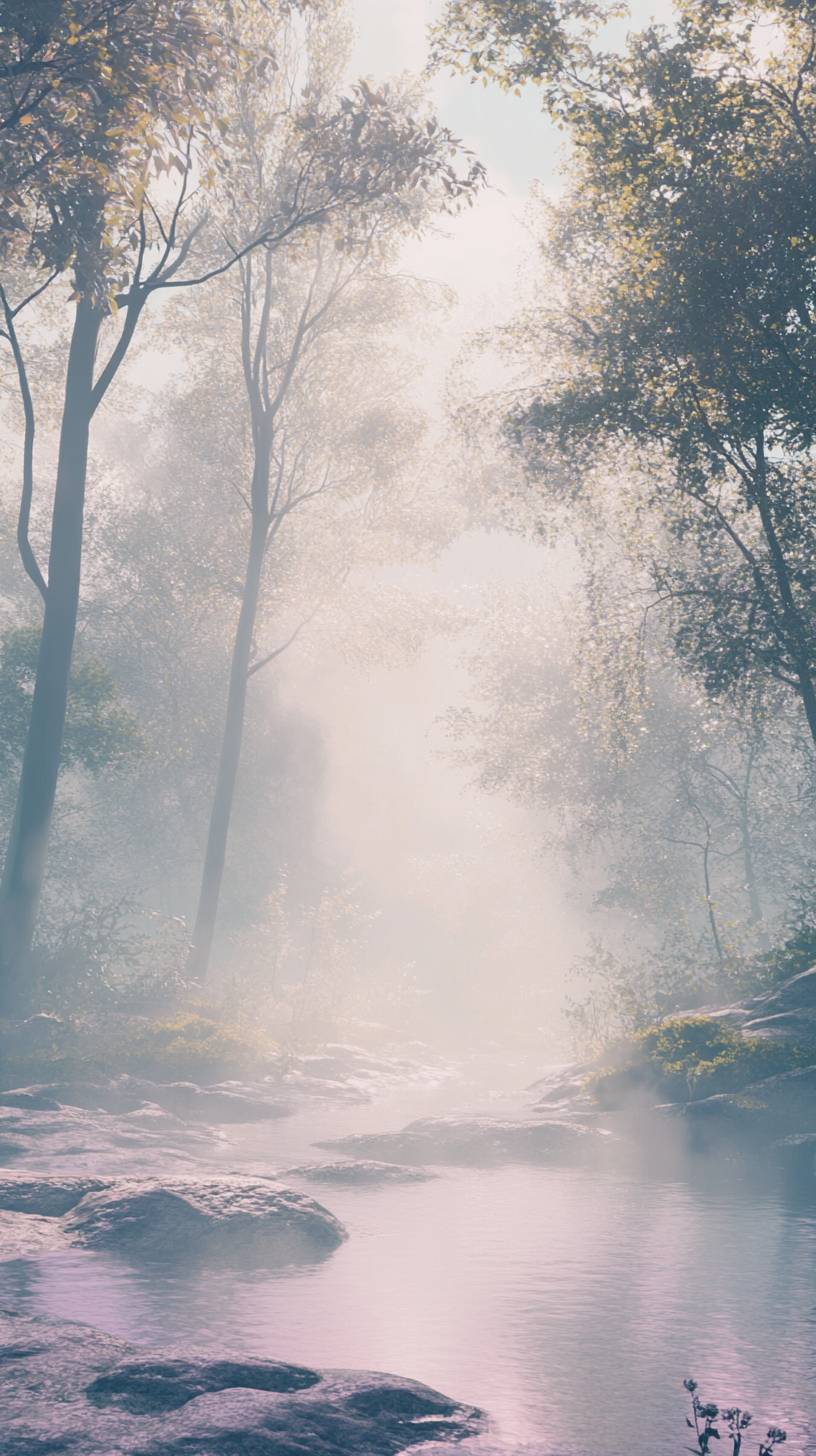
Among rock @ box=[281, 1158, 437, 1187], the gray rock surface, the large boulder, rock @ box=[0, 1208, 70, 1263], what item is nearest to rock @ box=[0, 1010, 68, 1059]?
the large boulder

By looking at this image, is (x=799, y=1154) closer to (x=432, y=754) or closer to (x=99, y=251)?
(x=99, y=251)

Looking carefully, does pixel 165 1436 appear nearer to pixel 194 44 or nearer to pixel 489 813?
pixel 194 44

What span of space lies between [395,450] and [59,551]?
14.1 meters

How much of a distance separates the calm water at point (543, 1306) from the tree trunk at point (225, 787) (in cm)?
1558

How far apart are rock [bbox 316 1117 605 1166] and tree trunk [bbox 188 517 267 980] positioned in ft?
36.1

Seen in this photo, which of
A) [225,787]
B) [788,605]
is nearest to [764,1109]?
[788,605]

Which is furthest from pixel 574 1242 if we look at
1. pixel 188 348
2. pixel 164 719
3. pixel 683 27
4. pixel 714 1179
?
pixel 164 719

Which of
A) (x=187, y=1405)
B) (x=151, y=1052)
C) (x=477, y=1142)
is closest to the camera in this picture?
(x=187, y=1405)

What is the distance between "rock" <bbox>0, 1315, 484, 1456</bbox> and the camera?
20.2ft

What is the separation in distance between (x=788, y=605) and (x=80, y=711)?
16.0 meters

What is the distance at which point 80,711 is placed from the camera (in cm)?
2777

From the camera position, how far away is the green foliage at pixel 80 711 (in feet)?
90.8

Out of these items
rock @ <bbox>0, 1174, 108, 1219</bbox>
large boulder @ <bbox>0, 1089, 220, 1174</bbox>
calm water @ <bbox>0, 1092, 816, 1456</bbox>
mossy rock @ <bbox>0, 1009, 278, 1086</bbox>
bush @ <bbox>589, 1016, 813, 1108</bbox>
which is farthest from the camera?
mossy rock @ <bbox>0, 1009, 278, 1086</bbox>

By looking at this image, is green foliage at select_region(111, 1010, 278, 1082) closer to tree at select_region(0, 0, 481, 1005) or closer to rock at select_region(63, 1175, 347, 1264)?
tree at select_region(0, 0, 481, 1005)
